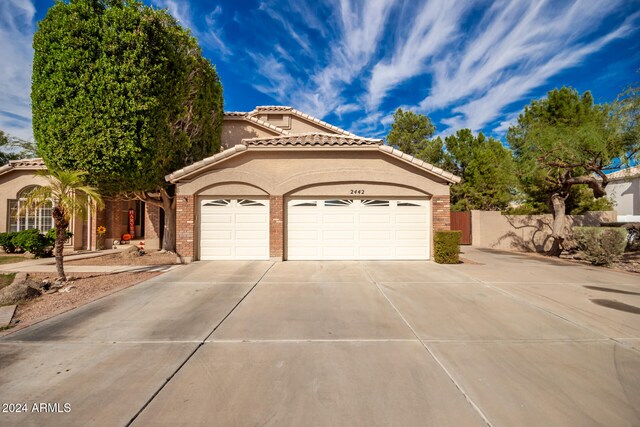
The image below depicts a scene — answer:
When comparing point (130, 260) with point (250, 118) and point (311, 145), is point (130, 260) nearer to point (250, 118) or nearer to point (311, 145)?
point (311, 145)

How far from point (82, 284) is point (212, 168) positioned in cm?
548

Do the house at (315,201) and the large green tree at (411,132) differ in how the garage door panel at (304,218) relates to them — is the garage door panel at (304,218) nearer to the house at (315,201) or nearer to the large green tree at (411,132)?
the house at (315,201)

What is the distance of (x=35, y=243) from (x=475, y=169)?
25564mm

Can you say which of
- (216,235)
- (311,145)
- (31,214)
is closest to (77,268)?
(216,235)

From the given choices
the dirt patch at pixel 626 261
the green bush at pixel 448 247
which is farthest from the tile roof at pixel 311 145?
the dirt patch at pixel 626 261

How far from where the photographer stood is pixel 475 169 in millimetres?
20172

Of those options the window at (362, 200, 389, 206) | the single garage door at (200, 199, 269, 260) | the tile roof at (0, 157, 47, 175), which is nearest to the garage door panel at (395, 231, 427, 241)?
the window at (362, 200, 389, 206)

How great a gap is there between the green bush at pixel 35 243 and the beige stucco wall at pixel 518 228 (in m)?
21.8

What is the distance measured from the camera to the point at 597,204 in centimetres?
1670

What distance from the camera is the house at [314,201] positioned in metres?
10.7

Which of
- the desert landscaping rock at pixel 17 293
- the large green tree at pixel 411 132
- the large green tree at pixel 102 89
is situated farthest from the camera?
the large green tree at pixel 411 132

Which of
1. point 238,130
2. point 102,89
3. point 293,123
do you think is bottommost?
point 102,89

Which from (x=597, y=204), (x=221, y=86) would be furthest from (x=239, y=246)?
(x=597, y=204)

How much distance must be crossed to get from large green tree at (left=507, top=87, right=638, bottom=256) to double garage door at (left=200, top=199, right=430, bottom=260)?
6419 millimetres
